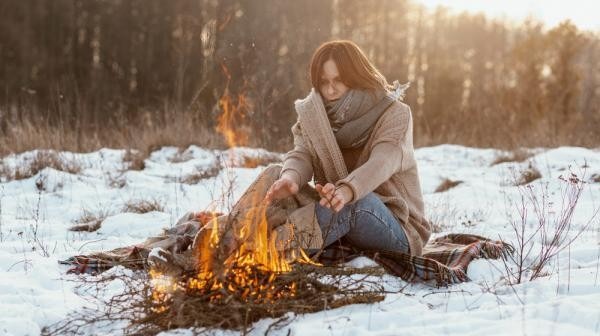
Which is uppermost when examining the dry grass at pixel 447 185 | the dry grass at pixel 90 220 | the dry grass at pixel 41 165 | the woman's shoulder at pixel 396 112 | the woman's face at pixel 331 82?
the woman's face at pixel 331 82

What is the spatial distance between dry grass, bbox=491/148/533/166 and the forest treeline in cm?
99

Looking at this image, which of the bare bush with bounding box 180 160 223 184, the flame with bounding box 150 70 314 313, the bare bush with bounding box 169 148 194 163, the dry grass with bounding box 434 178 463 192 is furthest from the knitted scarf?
the bare bush with bounding box 169 148 194 163

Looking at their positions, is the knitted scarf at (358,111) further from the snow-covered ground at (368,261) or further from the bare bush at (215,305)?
the bare bush at (215,305)

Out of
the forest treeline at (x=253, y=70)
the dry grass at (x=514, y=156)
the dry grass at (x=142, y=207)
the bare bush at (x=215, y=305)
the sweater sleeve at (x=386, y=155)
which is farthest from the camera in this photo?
the forest treeline at (x=253, y=70)

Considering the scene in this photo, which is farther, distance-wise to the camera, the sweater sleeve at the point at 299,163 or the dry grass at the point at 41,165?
the dry grass at the point at 41,165

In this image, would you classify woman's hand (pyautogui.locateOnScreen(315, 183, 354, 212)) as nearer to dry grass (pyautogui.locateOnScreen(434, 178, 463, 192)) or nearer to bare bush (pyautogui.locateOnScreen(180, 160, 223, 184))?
bare bush (pyautogui.locateOnScreen(180, 160, 223, 184))

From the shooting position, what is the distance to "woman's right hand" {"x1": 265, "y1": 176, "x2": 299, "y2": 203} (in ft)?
10.9

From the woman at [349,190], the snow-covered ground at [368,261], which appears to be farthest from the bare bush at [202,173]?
the woman at [349,190]

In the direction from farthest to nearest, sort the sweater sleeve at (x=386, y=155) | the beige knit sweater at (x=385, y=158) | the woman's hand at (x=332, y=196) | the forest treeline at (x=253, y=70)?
the forest treeline at (x=253, y=70), the beige knit sweater at (x=385, y=158), the sweater sleeve at (x=386, y=155), the woman's hand at (x=332, y=196)

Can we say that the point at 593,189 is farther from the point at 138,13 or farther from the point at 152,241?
the point at 138,13

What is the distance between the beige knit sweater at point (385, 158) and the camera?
3.60m

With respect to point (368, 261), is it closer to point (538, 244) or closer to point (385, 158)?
point (385, 158)

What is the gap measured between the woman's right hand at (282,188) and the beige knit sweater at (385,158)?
27 cm

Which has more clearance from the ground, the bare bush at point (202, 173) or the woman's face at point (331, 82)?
the woman's face at point (331, 82)
